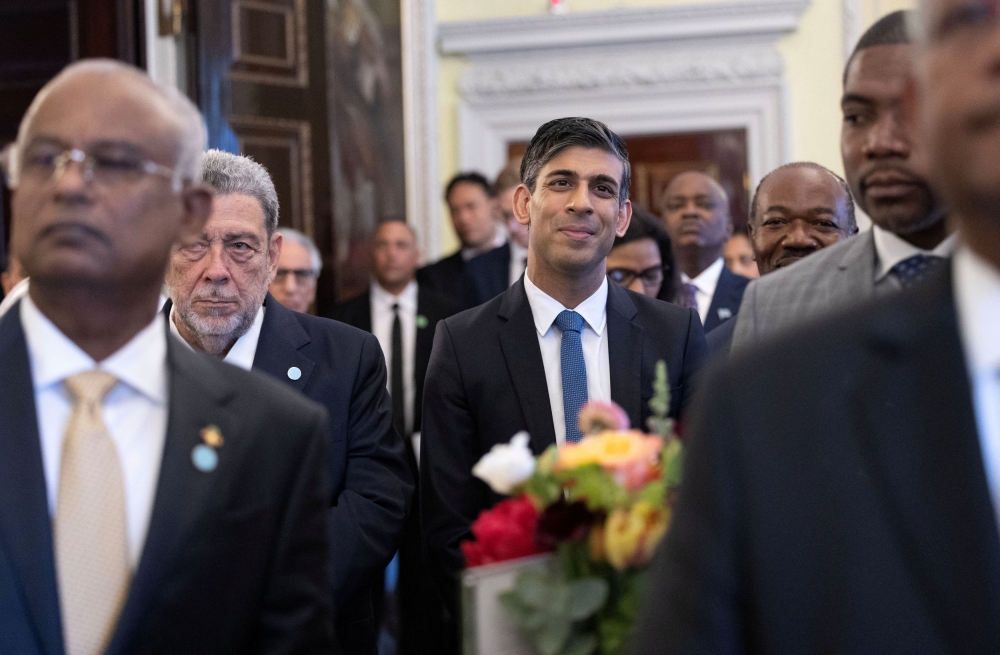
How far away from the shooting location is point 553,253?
119 inches

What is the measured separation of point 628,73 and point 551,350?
6.52m

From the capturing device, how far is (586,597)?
1.59 metres

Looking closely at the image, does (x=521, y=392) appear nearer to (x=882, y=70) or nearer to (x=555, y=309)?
(x=555, y=309)

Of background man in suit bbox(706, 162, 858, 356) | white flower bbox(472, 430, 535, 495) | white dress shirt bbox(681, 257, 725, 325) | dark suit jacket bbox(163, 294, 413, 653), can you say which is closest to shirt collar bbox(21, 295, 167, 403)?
white flower bbox(472, 430, 535, 495)

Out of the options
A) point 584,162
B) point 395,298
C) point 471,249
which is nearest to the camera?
point 584,162

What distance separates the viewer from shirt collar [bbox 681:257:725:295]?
5.00 metres

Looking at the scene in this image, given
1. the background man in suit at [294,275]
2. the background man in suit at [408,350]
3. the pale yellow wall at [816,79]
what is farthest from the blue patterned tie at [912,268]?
the pale yellow wall at [816,79]

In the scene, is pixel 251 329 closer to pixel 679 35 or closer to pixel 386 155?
pixel 386 155

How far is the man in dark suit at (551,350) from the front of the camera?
290cm

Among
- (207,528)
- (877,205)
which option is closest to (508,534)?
(207,528)

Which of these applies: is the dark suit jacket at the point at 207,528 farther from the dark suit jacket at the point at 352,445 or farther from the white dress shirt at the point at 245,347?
the white dress shirt at the point at 245,347

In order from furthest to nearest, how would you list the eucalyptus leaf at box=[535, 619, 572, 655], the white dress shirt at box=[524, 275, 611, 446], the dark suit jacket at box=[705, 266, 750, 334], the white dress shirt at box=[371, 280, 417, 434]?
the white dress shirt at box=[371, 280, 417, 434], the dark suit jacket at box=[705, 266, 750, 334], the white dress shirt at box=[524, 275, 611, 446], the eucalyptus leaf at box=[535, 619, 572, 655]

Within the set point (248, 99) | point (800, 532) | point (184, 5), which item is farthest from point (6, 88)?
point (800, 532)

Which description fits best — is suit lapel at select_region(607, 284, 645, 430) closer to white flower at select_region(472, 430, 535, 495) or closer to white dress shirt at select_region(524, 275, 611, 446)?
white dress shirt at select_region(524, 275, 611, 446)
